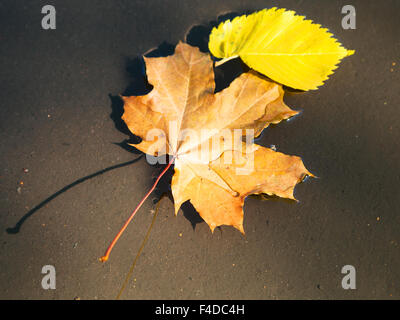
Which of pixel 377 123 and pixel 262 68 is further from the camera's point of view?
pixel 377 123

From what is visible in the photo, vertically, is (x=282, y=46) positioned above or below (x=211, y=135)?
above

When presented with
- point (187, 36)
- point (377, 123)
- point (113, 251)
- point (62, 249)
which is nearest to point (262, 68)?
point (187, 36)

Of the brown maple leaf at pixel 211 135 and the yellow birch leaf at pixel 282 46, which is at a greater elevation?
the yellow birch leaf at pixel 282 46

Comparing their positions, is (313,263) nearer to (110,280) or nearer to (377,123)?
(377,123)

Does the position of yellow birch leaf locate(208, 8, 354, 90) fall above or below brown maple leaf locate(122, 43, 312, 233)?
above
